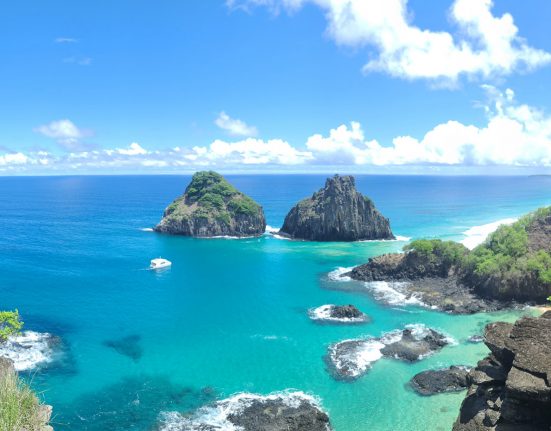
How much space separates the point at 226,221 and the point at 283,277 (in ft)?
187

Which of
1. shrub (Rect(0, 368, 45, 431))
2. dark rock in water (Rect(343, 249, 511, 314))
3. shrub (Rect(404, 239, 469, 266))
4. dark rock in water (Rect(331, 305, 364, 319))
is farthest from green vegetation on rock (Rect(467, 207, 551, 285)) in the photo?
shrub (Rect(0, 368, 45, 431))

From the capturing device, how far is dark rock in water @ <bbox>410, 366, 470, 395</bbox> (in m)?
49.8

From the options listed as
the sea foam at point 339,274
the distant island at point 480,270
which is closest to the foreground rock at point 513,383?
the distant island at point 480,270

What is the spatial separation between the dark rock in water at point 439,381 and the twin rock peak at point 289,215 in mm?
91477

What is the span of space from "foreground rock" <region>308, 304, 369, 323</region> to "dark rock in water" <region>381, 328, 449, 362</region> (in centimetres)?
896

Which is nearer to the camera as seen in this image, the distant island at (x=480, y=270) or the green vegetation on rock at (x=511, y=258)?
the distant island at (x=480, y=270)

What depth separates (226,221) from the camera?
503 feet

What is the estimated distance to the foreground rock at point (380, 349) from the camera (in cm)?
5559

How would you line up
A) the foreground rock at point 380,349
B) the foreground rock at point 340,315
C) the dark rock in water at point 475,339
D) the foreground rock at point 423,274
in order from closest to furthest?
1. the foreground rock at point 380,349
2. the dark rock in water at point 475,339
3. the foreground rock at point 340,315
4. the foreground rock at point 423,274

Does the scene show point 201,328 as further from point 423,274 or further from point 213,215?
point 213,215

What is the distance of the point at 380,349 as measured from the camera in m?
60.8

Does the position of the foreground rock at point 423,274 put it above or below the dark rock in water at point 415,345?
above

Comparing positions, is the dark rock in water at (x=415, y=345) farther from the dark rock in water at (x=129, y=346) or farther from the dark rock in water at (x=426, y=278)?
the dark rock in water at (x=129, y=346)

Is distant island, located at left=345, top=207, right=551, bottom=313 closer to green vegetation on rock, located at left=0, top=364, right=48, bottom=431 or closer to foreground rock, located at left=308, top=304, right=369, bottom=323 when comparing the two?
foreground rock, located at left=308, top=304, right=369, bottom=323
